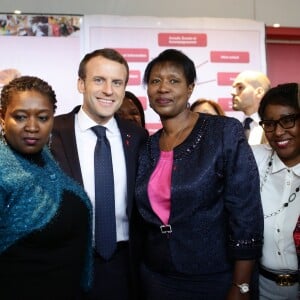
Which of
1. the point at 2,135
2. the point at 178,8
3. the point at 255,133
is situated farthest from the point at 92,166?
the point at 178,8

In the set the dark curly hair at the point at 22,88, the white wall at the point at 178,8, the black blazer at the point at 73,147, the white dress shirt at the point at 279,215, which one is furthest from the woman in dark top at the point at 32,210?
the white wall at the point at 178,8

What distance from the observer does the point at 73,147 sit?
76.0 inches

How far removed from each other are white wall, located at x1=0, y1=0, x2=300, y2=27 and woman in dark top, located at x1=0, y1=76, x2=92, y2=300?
2377 millimetres

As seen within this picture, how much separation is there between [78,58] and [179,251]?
2.41 m

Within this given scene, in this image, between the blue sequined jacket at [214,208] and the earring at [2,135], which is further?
the blue sequined jacket at [214,208]

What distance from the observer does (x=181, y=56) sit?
1.88m

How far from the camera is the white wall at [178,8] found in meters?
3.71

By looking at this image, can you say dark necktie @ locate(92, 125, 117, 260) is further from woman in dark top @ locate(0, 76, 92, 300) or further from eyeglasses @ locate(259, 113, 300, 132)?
eyeglasses @ locate(259, 113, 300, 132)

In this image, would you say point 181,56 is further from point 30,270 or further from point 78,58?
point 78,58

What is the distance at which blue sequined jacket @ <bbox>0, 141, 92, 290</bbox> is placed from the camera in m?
1.46

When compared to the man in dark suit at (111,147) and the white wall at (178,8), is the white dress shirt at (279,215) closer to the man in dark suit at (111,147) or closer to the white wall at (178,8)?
the man in dark suit at (111,147)

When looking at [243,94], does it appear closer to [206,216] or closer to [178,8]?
[178,8]

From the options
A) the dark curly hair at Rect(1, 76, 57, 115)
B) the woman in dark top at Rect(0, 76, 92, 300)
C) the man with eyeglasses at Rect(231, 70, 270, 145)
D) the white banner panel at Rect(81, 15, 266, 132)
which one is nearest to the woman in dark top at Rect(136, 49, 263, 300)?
the woman in dark top at Rect(0, 76, 92, 300)

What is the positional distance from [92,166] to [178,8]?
93.1 inches
